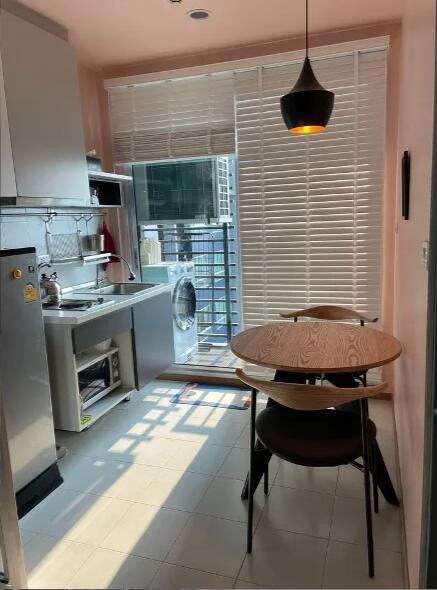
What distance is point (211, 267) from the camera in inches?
162

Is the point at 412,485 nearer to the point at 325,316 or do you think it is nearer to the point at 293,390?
the point at 293,390

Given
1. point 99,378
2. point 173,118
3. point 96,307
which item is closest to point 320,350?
point 96,307

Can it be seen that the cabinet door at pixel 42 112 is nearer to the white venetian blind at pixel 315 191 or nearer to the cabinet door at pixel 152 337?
the cabinet door at pixel 152 337

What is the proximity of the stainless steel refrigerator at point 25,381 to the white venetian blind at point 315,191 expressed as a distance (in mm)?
1725

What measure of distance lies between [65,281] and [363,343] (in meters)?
2.19

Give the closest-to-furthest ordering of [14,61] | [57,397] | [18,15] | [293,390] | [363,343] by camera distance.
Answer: [293,390], [363,343], [14,61], [18,15], [57,397]

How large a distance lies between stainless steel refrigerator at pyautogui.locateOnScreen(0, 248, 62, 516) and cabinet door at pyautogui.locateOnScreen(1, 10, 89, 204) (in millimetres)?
524

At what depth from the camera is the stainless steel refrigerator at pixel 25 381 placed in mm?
2021

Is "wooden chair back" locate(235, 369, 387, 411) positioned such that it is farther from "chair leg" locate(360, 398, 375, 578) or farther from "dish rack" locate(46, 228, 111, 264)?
"dish rack" locate(46, 228, 111, 264)

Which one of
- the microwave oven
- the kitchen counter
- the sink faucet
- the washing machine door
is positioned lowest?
the microwave oven

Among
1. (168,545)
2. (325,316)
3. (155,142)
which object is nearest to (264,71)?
(155,142)

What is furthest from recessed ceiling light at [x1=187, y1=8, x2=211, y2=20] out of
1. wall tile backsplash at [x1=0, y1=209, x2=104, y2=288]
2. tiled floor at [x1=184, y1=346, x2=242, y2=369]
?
tiled floor at [x1=184, y1=346, x2=242, y2=369]

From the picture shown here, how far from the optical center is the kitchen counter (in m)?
2.49

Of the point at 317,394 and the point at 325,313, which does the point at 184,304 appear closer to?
the point at 325,313
